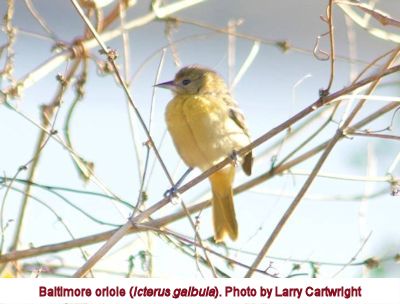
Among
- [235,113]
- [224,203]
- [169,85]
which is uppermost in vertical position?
[169,85]

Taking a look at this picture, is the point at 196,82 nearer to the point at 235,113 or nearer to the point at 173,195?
the point at 235,113

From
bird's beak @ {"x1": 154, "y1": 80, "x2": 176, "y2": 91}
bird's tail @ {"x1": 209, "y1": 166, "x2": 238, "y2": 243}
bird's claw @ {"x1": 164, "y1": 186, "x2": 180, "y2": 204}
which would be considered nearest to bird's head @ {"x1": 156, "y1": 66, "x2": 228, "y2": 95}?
bird's beak @ {"x1": 154, "y1": 80, "x2": 176, "y2": 91}

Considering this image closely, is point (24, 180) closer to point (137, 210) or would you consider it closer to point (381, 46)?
point (137, 210)

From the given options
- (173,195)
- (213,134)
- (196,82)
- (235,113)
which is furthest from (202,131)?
(173,195)

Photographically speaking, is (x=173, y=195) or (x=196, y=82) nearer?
(x=173, y=195)

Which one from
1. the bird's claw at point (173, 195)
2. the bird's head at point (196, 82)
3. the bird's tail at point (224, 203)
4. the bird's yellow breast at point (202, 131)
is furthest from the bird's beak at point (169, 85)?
the bird's claw at point (173, 195)

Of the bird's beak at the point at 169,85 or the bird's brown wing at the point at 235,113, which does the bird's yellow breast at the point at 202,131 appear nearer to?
the bird's brown wing at the point at 235,113
